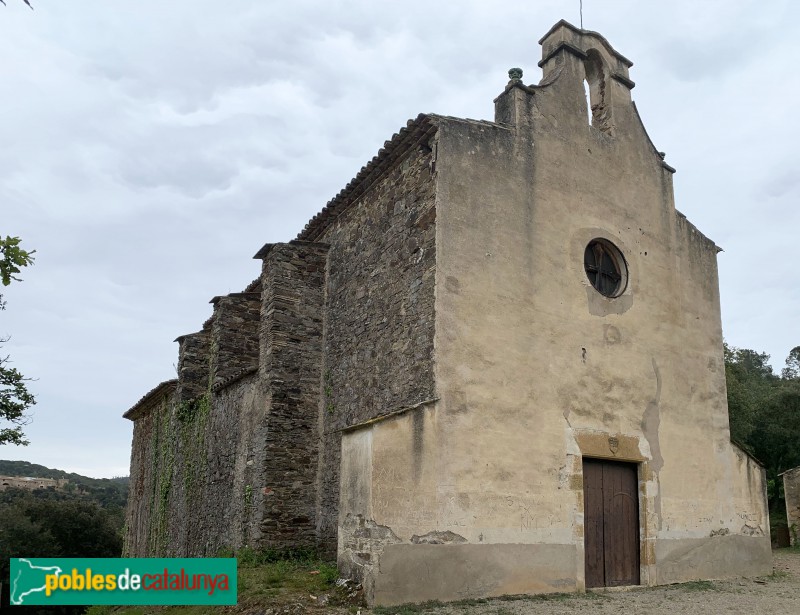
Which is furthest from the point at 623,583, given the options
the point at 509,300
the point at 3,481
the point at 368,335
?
the point at 3,481

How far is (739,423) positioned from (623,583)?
17.4 meters

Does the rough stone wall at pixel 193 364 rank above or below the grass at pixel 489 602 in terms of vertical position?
above

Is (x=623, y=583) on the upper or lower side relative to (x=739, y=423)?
lower

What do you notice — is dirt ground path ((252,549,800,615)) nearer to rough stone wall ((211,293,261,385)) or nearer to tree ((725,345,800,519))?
rough stone wall ((211,293,261,385))

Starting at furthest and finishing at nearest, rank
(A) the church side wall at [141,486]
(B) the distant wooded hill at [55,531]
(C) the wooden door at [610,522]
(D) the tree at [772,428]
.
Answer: (B) the distant wooded hill at [55,531], (D) the tree at [772,428], (A) the church side wall at [141,486], (C) the wooden door at [610,522]

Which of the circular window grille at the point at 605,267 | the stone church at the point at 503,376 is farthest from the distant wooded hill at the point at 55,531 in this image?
the circular window grille at the point at 605,267

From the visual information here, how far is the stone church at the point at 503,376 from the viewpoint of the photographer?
8.40 metres

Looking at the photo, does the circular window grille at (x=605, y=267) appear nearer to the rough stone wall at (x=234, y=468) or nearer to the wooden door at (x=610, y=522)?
the wooden door at (x=610, y=522)

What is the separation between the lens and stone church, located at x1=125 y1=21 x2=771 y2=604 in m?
8.40

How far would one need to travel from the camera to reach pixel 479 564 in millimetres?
8305

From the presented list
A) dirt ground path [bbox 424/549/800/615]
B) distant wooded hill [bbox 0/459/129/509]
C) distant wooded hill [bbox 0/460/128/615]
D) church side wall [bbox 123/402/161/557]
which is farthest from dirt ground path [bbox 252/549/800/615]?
distant wooded hill [bbox 0/459/129/509]

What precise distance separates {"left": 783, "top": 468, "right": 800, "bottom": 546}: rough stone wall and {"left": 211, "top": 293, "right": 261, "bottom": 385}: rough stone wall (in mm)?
14708

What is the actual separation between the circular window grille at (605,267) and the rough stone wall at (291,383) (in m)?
4.51

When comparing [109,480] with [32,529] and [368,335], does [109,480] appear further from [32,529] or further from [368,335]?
[368,335]
